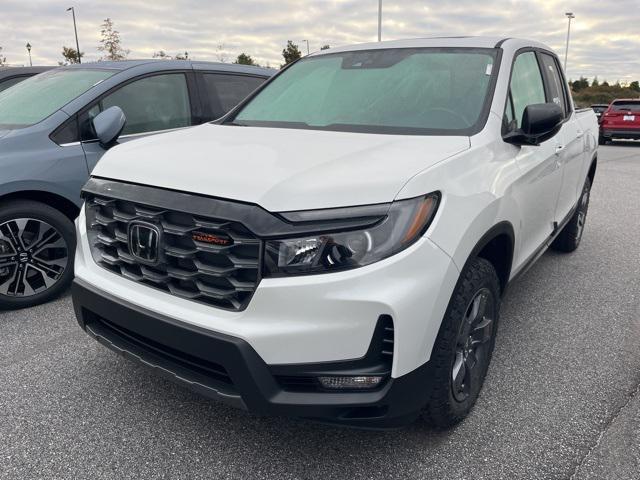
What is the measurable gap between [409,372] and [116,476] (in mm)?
1253

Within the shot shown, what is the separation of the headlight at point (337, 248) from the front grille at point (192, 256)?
8 cm

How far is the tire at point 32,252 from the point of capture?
12.0 feet

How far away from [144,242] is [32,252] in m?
1.98

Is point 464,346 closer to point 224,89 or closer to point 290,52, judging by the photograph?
point 224,89

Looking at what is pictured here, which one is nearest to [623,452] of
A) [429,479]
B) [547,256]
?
[429,479]

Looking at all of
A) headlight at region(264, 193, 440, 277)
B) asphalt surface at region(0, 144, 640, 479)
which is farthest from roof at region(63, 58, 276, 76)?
headlight at region(264, 193, 440, 277)

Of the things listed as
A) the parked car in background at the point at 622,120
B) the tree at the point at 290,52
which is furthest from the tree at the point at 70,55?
the parked car in background at the point at 622,120

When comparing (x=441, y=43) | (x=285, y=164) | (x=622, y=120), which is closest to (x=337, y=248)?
(x=285, y=164)

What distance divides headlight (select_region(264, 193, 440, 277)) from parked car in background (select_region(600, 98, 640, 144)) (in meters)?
19.9

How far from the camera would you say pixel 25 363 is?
3137 mm

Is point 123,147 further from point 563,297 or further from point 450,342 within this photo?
point 563,297

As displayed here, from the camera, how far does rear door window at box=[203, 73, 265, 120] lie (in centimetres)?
483

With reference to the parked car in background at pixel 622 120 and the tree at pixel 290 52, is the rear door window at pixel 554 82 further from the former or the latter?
the tree at pixel 290 52

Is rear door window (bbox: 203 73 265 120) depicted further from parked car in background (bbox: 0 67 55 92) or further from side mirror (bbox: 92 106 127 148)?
parked car in background (bbox: 0 67 55 92)
